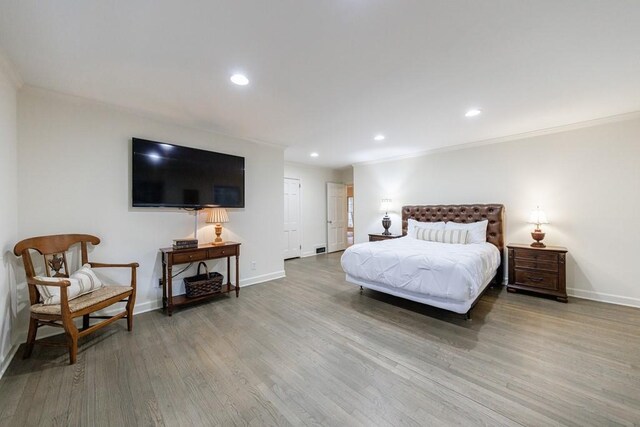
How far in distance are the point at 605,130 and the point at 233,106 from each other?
4870 mm

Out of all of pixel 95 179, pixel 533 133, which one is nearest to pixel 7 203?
pixel 95 179

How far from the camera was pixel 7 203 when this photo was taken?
2059 millimetres

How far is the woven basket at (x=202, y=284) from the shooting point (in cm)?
313

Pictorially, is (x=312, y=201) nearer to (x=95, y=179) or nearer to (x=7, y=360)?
(x=95, y=179)

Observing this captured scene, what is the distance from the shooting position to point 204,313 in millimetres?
3014

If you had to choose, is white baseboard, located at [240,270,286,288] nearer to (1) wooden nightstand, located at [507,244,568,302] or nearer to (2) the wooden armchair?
(2) the wooden armchair

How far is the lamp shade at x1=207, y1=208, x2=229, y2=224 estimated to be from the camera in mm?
3430

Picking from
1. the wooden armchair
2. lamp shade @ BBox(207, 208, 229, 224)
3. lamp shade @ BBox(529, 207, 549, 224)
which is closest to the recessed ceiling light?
lamp shade @ BBox(207, 208, 229, 224)

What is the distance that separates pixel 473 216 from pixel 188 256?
4.57m

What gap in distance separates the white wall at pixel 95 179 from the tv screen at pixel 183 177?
15 centimetres

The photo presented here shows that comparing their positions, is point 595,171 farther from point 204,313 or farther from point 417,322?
point 204,313

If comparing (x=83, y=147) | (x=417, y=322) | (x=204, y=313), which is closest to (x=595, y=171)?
(x=417, y=322)

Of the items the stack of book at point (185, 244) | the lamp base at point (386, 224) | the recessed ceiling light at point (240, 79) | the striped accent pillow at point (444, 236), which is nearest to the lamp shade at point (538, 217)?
the striped accent pillow at point (444, 236)

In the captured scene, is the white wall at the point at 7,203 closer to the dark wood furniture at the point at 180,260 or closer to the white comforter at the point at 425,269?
the dark wood furniture at the point at 180,260
